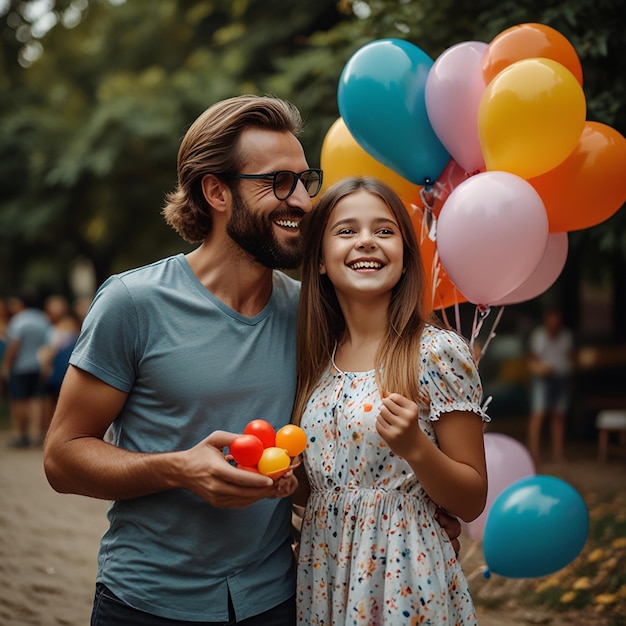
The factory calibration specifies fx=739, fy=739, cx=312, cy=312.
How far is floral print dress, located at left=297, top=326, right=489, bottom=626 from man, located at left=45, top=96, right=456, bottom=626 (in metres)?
0.14

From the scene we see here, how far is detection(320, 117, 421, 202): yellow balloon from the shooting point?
325 centimetres

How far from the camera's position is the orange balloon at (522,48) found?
9.68ft

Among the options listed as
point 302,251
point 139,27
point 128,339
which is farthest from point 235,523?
point 139,27

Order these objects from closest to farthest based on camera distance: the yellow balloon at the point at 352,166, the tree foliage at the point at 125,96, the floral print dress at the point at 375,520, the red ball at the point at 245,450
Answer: the red ball at the point at 245,450
the floral print dress at the point at 375,520
the yellow balloon at the point at 352,166
the tree foliage at the point at 125,96

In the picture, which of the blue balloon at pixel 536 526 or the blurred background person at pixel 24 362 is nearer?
the blue balloon at pixel 536 526

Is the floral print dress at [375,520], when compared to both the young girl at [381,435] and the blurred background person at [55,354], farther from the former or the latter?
the blurred background person at [55,354]

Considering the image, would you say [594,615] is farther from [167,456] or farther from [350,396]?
[167,456]

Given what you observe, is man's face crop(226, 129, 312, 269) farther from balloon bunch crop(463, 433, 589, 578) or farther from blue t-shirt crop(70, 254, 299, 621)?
balloon bunch crop(463, 433, 589, 578)

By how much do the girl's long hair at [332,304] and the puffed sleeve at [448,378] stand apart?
0.27ft

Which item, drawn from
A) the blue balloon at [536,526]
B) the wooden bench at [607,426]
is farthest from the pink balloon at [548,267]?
the wooden bench at [607,426]

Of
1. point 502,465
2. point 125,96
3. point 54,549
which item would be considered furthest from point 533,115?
point 125,96

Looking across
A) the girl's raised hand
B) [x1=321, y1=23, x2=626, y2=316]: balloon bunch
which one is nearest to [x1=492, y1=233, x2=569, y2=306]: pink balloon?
[x1=321, y1=23, x2=626, y2=316]: balloon bunch

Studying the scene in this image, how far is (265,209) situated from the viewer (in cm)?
233

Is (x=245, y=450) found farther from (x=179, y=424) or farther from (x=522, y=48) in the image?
(x=522, y=48)
